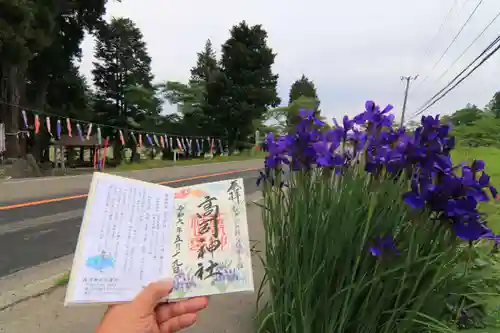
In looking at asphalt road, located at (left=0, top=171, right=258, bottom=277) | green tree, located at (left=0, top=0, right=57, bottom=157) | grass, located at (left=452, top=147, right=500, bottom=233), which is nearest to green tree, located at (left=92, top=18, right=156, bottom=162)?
green tree, located at (left=0, top=0, right=57, bottom=157)

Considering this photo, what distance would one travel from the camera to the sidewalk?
2842 mm

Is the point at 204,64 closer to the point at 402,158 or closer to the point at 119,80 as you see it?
the point at 119,80

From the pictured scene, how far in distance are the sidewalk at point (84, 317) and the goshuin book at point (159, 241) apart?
1.55 meters

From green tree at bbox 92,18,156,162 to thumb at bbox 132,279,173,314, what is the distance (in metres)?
30.8

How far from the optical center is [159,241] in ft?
4.07

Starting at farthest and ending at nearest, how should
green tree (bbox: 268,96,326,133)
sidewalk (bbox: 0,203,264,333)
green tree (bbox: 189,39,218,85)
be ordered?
green tree (bbox: 189,39,218,85)
sidewalk (bbox: 0,203,264,333)
green tree (bbox: 268,96,326,133)

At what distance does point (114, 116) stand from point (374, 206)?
31.2 metres

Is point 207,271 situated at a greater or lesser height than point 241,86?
lesser

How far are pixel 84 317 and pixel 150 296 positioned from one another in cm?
218

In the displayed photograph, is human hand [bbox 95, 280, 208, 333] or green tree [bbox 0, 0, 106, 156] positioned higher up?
green tree [bbox 0, 0, 106, 156]

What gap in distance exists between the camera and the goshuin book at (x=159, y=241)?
1.14 m

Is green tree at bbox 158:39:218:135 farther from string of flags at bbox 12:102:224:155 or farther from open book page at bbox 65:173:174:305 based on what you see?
open book page at bbox 65:173:174:305

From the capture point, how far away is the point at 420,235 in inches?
58.9

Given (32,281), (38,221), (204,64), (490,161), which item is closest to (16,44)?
(38,221)
